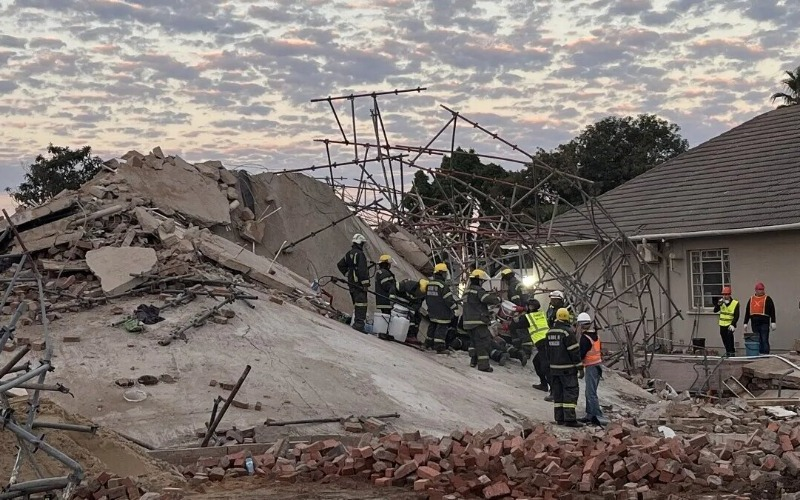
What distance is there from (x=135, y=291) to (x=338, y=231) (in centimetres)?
689

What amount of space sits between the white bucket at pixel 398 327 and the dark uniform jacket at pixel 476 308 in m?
1.24

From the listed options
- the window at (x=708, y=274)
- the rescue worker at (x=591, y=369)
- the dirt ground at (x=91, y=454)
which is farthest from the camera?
the window at (x=708, y=274)

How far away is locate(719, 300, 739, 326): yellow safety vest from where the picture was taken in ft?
63.5

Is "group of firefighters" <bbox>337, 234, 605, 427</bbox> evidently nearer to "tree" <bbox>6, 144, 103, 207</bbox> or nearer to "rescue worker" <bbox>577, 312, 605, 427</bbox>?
"rescue worker" <bbox>577, 312, 605, 427</bbox>

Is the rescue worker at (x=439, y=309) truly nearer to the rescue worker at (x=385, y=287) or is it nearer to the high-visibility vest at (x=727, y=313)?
the rescue worker at (x=385, y=287)

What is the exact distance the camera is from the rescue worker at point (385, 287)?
1678 cm

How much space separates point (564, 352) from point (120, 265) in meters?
6.73

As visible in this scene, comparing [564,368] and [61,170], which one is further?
[61,170]

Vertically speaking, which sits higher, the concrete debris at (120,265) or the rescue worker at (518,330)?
the concrete debris at (120,265)

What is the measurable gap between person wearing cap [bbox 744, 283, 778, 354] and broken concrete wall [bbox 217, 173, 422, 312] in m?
7.04

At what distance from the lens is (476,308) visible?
16.1 meters

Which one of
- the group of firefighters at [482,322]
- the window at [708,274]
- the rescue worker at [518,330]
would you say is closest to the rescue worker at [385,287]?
the group of firefighters at [482,322]

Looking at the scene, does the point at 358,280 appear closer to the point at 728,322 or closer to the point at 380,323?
the point at 380,323

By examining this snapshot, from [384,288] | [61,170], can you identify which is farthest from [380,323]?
[61,170]
